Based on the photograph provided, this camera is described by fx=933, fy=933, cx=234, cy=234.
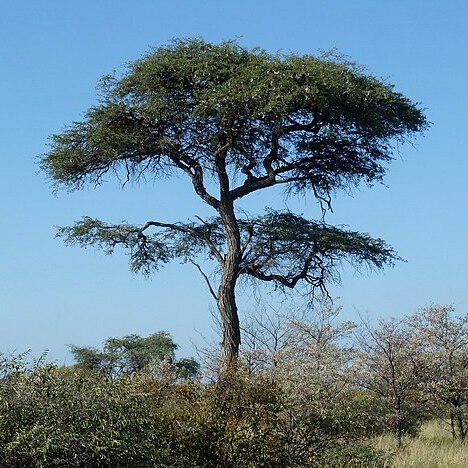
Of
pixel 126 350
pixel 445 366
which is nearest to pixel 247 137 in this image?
pixel 445 366

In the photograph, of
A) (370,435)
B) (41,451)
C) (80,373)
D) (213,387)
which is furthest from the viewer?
(370,435)

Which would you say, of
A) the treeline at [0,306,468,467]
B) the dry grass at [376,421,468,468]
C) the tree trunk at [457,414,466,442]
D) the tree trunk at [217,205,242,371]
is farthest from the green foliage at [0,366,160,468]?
the tree trunk at [457,414,466,442]

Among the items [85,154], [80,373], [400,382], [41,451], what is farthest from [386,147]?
[41,451]

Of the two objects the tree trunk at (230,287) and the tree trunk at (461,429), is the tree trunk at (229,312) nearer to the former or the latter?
the tree trunk at (230,287)

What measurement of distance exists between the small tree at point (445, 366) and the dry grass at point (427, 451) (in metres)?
0.60

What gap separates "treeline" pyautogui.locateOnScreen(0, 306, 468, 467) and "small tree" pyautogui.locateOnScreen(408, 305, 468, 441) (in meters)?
0.04

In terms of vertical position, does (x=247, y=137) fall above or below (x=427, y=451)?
above

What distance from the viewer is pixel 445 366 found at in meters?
19.4

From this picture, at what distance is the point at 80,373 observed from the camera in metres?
10.0

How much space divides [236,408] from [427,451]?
5704 mm

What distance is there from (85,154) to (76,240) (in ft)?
5.99

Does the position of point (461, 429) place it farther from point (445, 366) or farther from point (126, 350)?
point (126, 350)

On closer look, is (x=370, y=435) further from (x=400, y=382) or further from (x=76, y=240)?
(x=76, y=240)

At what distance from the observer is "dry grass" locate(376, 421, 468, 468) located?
14.6m
